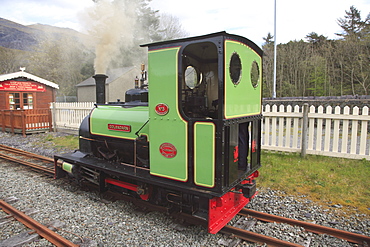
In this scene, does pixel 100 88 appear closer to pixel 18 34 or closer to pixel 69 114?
pixel 69 114

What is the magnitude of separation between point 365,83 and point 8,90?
25.6m

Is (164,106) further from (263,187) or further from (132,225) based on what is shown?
(263,187)

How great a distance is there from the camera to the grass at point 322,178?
4.28 meters

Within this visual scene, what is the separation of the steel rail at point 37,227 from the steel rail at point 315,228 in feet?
8.21

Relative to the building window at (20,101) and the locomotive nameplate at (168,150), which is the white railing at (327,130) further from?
the building window at (20,101)

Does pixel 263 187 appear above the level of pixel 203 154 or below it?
below

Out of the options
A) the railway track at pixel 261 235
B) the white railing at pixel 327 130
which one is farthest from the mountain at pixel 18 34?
the railway track at pixel 261 235

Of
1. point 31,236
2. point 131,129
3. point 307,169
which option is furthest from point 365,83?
point 31,236

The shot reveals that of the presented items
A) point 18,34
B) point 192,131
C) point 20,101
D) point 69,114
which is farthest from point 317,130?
point 18,34

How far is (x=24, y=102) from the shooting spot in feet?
54.3

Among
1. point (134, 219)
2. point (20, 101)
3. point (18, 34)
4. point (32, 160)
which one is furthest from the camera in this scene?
point (18, 34)

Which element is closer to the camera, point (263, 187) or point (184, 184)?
point (184, 184)

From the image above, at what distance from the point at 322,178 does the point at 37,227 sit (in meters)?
5.15

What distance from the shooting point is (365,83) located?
19.6 m
